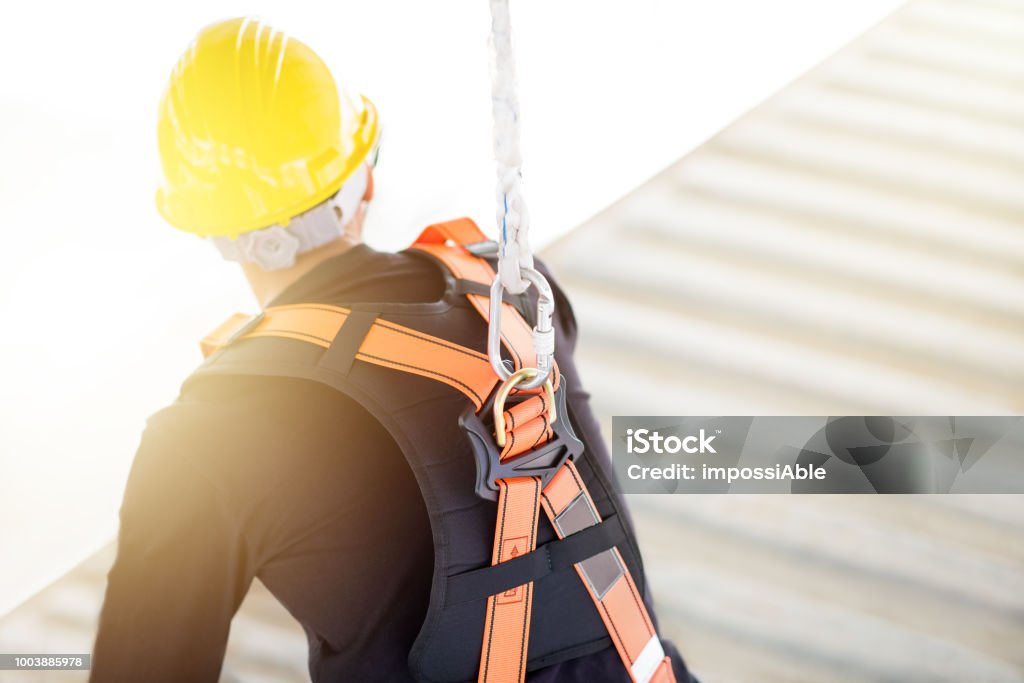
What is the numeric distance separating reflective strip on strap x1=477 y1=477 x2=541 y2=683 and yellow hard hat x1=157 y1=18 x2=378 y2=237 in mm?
530

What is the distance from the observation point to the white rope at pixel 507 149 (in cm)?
64

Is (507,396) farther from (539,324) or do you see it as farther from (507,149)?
(507,149)

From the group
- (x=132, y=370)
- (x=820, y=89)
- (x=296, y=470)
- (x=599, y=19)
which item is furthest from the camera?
(x=820, y=89)

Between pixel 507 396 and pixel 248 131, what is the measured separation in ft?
1.84

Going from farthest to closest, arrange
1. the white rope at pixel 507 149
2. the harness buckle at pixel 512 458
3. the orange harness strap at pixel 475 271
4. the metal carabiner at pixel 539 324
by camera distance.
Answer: the orange harness strap at pixel 475 271 < the harness buckle at pixel 512 458 < the metal carabiner at pixel 539 324 < the white rope at pixel 507 149

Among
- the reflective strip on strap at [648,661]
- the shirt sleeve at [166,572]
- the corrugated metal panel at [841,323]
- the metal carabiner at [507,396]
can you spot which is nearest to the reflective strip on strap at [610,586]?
the reflective strip on strap at [648,661]

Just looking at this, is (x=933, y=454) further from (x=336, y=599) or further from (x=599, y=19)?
(x=336, y=599)

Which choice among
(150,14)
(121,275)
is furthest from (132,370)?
(150,14)

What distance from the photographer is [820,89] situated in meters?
2.56

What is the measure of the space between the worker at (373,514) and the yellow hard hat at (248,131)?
0.16m

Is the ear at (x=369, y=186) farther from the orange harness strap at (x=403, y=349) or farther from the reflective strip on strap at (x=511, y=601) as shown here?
the reflective strip on strap at (x=511, y=601)

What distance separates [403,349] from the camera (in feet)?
3.35

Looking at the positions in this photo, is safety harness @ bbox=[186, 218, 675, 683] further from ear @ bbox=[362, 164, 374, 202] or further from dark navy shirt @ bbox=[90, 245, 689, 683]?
ear @ bbox=[362, 164, 374, 202]

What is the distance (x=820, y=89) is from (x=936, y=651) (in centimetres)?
160
